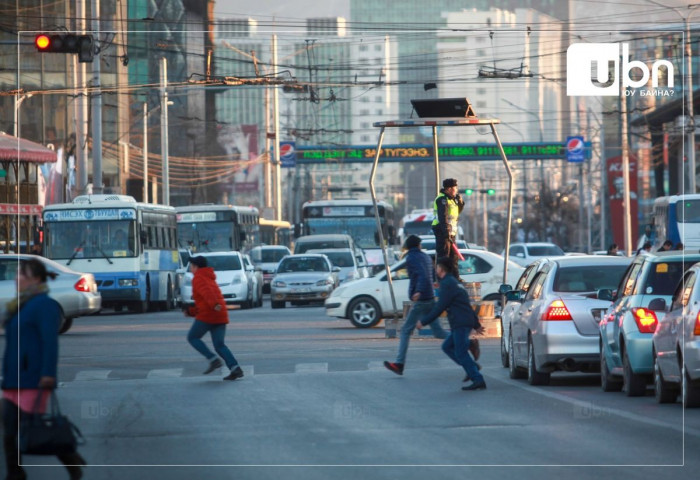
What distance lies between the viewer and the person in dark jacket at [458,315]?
15.5 m

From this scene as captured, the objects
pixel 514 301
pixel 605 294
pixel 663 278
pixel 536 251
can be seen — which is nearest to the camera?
pixel 663 278

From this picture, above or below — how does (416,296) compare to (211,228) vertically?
below

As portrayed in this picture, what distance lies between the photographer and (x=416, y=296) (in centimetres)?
1819

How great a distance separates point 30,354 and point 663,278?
26.1ft

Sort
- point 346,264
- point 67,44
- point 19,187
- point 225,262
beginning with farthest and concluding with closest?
point 346,264
point 225,262
point 19,187
point 67,44

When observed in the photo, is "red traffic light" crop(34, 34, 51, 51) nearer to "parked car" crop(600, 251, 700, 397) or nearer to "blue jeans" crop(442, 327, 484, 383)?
"blue jeans" crop(442, 327, 484, 383)

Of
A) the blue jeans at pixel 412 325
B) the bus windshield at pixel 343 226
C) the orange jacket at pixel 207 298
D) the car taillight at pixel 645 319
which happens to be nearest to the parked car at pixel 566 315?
the car taillight at pixel 645 319

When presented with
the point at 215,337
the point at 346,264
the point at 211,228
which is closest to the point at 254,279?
the point at 346,264

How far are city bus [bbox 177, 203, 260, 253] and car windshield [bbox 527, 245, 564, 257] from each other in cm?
971

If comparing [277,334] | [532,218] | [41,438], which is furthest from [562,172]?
[41,438]

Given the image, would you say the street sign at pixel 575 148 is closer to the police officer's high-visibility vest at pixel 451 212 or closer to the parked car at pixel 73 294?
the police officer's high-visibility vest at pixel 451 212

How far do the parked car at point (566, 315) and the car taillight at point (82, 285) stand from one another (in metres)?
11.2

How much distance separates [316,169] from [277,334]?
256ft

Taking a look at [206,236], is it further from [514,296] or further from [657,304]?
[657,304]
